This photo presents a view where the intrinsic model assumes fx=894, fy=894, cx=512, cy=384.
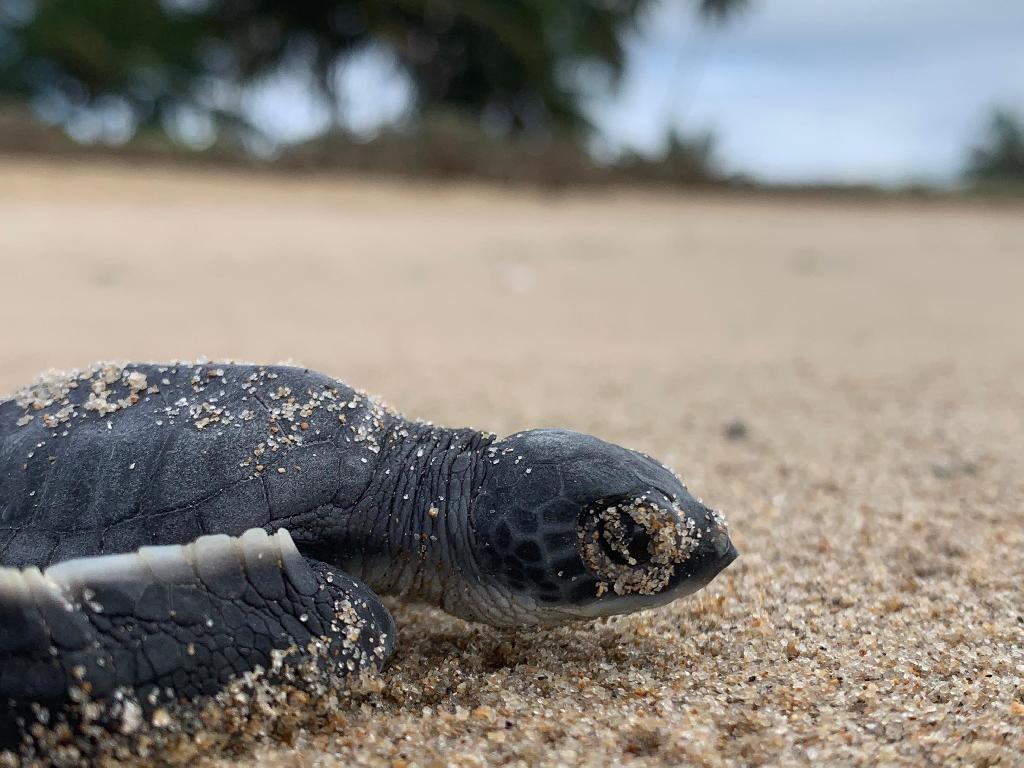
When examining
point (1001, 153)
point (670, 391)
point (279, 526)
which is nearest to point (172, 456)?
point (279, 526)

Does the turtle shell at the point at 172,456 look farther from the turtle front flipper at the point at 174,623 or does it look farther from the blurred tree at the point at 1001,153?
the blurred tree at the point at 1001,153

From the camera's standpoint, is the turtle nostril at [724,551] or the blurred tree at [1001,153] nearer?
the turtle nostril at [724,551]

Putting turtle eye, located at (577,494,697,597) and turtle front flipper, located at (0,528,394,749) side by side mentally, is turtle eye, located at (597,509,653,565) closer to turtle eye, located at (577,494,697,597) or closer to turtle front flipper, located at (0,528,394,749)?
turtle eye, located at (577,494,697,597)

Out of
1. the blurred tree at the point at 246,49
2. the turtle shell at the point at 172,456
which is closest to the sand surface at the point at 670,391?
the turtle shell at the point at 172,456

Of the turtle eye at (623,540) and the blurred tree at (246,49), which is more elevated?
the blurred tree at (246,49)

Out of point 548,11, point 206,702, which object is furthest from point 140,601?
point 548,11

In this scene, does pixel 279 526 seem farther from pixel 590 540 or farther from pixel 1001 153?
pixel 1001 153
